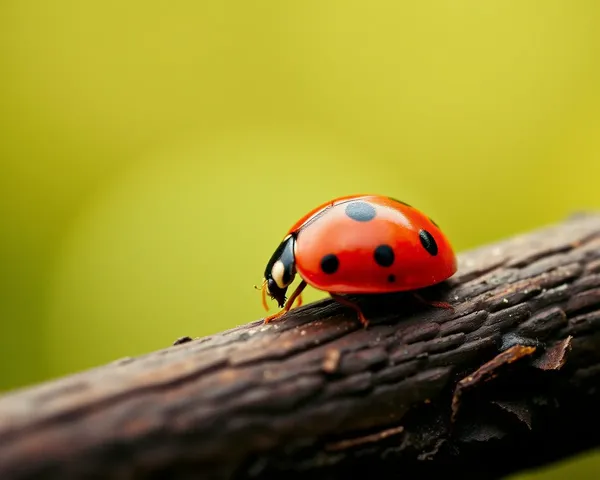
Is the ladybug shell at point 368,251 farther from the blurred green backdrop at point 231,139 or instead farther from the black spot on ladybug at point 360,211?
the blurred green backdrop at point 231,139

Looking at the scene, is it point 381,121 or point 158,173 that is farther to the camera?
point 381,121

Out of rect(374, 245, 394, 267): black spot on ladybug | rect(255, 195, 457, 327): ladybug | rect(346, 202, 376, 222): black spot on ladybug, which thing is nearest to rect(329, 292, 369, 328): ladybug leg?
rect(255, 195, 457, 327): ladybug

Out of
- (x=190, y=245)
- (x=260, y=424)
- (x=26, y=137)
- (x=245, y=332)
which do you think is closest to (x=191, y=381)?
(x=260, y=424)

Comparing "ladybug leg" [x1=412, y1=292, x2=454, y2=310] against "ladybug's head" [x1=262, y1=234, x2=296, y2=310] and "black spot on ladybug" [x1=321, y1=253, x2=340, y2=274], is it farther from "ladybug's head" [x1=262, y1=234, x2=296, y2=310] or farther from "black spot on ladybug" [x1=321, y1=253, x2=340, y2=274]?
"ladybug's head" [x1=262, y1=234, x2=296, y2=310]

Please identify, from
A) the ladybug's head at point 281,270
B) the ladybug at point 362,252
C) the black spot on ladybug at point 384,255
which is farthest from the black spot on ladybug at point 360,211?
the ladybug's head at point 281,270

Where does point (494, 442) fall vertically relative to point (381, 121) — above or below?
below

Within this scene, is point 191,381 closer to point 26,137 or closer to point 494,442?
point 494,442
